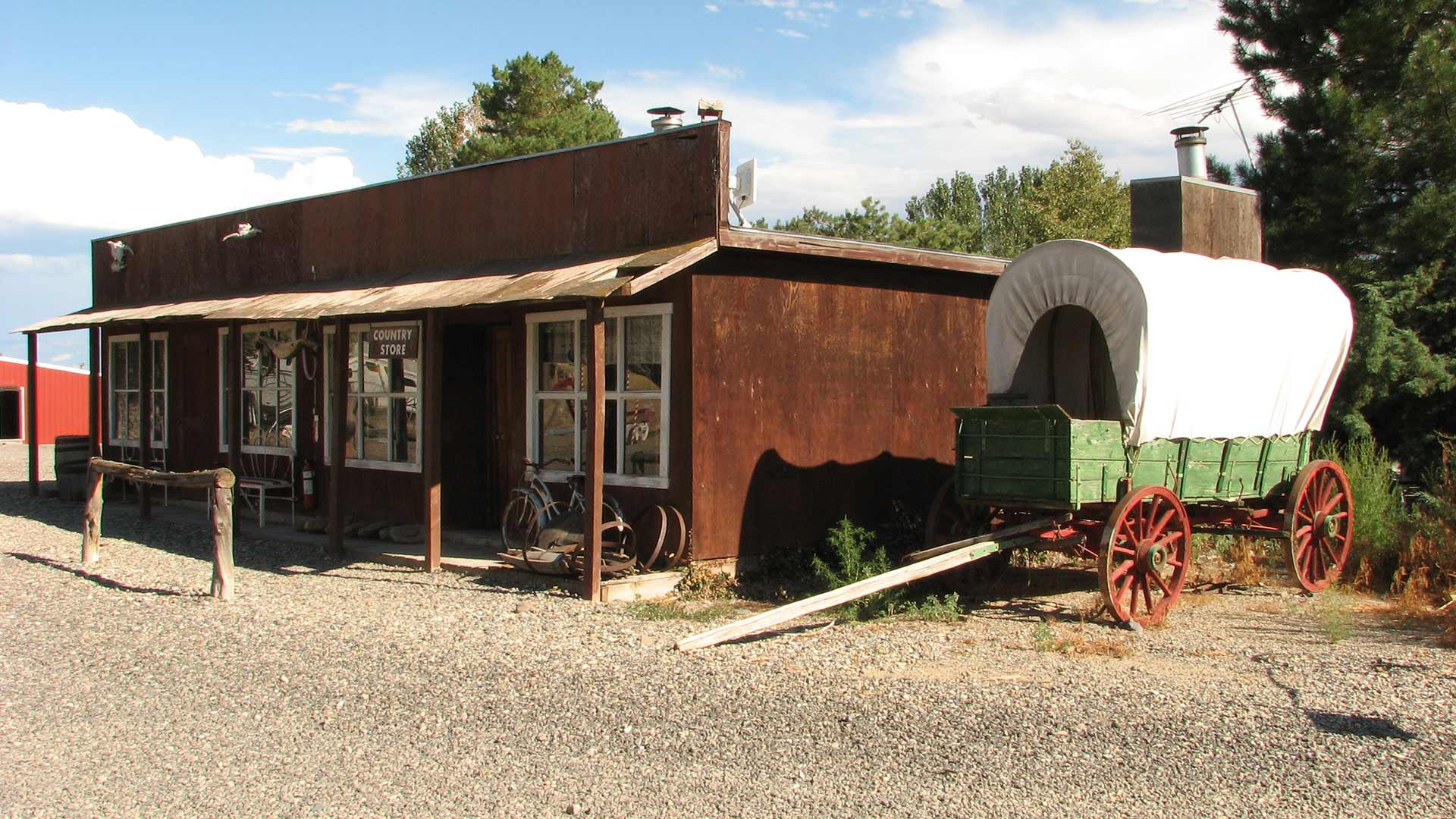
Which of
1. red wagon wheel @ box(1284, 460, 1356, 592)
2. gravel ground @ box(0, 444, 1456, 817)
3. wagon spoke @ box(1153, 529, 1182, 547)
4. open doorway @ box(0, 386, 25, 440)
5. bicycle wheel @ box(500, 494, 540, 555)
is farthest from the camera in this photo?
open doorway @ box(0, 386, 25, 440)

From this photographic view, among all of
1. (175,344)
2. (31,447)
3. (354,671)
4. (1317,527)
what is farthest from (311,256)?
(1317,527)

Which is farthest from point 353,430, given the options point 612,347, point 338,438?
point 612,347

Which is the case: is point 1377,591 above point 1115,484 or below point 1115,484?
below

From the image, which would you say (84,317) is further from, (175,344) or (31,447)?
(31,447)

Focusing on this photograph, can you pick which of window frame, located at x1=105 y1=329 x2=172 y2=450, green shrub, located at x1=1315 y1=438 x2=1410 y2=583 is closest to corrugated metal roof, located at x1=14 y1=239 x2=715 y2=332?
window frame, located at x1=105 y1=329 x2=172 y2=450

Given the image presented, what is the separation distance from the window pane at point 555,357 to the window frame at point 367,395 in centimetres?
136

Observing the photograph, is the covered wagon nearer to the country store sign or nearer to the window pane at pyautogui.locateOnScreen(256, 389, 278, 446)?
the country store sign

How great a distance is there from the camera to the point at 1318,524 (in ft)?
31.2

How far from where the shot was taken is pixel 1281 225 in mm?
14523

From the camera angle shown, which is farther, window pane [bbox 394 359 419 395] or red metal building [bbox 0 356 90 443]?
red metal building [bbox 0 356 90 443]

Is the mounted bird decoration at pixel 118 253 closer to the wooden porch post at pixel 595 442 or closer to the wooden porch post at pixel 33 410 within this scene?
the wooden porch post at pixel 33 410

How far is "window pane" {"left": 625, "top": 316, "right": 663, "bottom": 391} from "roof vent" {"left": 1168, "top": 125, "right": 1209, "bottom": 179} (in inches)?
264

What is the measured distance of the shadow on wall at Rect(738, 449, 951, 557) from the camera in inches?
389

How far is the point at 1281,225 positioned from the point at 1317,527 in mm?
6269
